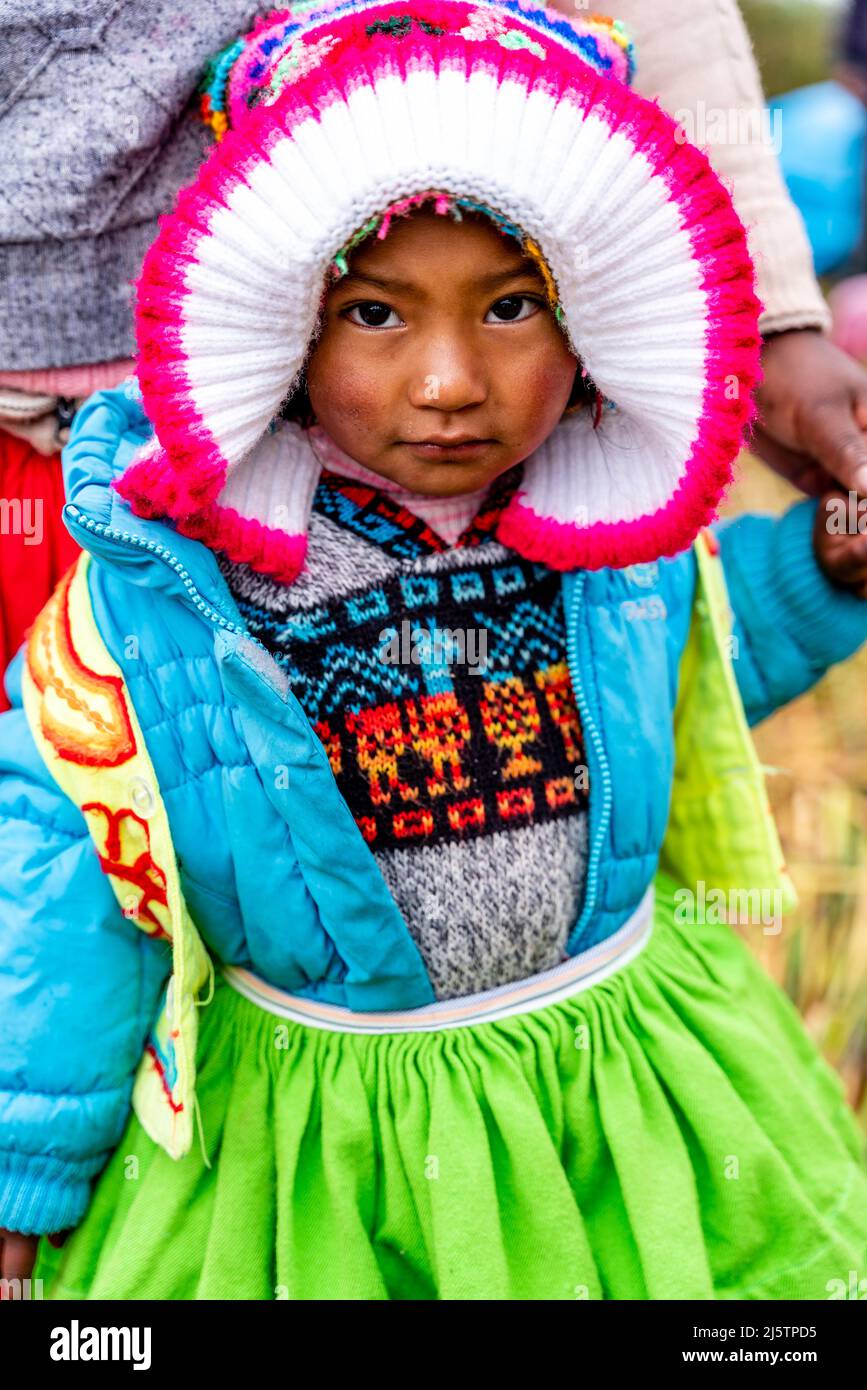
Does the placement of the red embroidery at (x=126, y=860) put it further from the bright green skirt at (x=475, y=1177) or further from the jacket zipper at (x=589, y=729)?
the jacket zipper at (x=589, y=729)

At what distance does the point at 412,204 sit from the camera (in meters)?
0.95

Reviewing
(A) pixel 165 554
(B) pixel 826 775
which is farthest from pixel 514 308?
(B) pixel 826 775

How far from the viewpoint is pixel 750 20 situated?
5.20 metres

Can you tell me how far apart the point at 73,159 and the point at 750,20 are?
4.78 metres

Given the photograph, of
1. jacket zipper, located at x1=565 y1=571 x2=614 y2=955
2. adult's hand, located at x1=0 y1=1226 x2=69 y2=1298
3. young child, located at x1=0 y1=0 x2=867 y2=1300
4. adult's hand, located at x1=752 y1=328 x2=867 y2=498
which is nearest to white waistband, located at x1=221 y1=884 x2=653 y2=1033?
young child, located at x1=0 y1=0 x2=867 y2=1300

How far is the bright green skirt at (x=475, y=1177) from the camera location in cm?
116

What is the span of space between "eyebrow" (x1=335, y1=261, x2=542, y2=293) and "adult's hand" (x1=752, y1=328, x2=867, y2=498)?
16.5 inches

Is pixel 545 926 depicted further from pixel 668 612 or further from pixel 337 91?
pixel 337 91

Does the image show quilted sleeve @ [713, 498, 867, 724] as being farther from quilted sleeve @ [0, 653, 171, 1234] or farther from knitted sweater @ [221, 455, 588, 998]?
quilted sleeve @ [0, 653, 171, 1234]

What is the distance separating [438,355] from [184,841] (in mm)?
434

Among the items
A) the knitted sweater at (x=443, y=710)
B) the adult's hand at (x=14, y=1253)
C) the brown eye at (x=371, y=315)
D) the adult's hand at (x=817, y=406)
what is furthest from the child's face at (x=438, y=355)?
the adult's hand at (x=14, y=1253)

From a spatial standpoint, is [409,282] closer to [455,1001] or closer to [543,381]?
[543,381]

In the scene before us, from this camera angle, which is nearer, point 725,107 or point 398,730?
point 398,730
